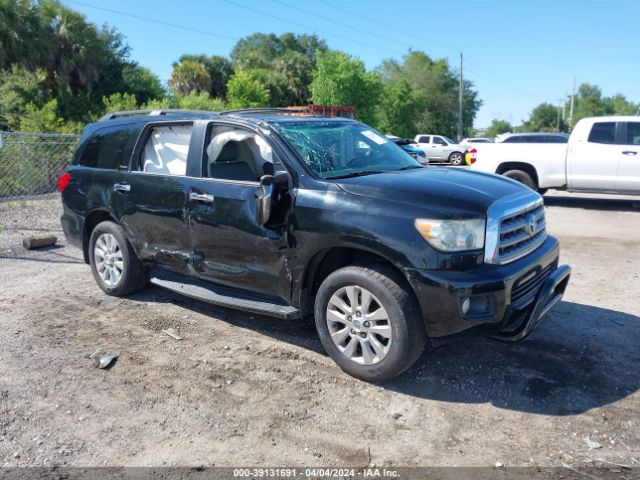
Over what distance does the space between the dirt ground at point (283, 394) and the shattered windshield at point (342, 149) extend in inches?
58.4

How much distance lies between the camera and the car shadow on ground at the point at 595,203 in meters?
12.5

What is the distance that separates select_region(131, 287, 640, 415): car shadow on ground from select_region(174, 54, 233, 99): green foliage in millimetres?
50335

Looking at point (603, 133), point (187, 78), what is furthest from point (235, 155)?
point (187, 78)

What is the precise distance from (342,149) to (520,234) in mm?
1619

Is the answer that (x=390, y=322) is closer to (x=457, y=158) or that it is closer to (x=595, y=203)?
(x=595, y=203)

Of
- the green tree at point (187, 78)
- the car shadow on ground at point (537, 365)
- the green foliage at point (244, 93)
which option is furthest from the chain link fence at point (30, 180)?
the green tree at point (187, 78)

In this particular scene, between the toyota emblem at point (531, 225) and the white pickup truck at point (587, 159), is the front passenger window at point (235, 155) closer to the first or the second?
the toyota emblem at point (531, 225)

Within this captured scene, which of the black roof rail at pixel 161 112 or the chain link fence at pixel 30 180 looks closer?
the black roof rail at pixel 161 112

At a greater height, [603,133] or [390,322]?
[603,133]

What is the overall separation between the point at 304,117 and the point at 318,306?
1928 millimetres

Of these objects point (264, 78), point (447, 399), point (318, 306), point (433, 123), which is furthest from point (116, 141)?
point (433, 123)

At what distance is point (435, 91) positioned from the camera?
215ft

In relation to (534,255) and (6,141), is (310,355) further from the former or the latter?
(6,141)

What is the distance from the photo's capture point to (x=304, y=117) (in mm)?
5133
